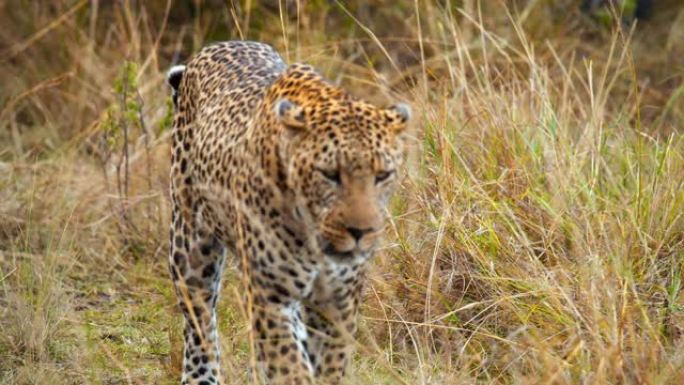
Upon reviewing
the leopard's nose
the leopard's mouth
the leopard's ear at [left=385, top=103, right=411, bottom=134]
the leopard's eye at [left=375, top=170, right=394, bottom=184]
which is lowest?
the leopard's mouth

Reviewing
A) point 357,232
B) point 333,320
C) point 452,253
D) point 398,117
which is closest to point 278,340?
point 333,320

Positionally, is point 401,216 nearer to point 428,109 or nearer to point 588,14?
point 428,109

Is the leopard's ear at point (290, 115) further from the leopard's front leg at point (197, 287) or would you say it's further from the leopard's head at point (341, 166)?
the leopard's front leg at point (197, 287)

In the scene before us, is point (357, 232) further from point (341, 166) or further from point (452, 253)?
point (452, 253)

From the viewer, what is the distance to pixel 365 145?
4.90 m

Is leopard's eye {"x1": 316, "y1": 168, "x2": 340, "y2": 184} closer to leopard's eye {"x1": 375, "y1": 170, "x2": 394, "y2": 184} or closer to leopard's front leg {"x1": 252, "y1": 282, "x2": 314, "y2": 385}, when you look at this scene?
leopard's eye {"x1": 375, "y1": 170, "x2": 394, "y2": 184}

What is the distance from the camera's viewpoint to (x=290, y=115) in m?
5.03

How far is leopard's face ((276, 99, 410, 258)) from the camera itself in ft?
15.9


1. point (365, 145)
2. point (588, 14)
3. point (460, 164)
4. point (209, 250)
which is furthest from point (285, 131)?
point (588, 14)

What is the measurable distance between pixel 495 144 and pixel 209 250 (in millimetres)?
1528

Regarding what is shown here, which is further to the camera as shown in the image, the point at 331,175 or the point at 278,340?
the point at 278,340

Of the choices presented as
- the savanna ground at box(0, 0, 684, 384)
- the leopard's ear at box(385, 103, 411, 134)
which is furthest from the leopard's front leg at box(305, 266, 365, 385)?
the leopard's ear at box(385, 103, 411, 134)

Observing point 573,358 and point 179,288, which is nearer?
point 573,358

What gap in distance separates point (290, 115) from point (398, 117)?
0.41 metres
